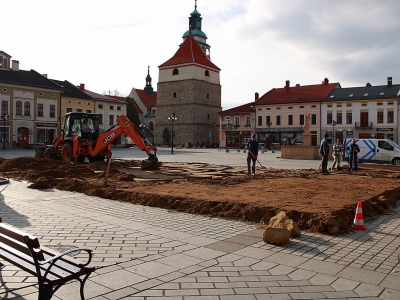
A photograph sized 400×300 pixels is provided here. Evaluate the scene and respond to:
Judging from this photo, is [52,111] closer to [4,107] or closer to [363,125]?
[4,107]

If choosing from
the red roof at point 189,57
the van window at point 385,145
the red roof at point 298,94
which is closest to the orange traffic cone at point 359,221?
the van window at point 385,145

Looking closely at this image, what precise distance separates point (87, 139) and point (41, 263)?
1792cm

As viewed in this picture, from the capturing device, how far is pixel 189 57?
80.4 meters

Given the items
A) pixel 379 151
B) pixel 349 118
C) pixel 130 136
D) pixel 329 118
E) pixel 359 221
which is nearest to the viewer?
pixel 359 221

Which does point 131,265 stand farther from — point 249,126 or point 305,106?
point 249,126

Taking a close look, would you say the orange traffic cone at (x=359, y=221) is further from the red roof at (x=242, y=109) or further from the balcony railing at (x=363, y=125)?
the red roof at (x=242, y=109)

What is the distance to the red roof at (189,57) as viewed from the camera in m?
80.1

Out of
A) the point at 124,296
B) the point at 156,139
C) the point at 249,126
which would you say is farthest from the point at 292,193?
the point at 156,139

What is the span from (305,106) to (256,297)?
6270 cm

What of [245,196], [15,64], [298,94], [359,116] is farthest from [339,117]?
[245,196]

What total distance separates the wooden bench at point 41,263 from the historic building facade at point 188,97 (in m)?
72.5

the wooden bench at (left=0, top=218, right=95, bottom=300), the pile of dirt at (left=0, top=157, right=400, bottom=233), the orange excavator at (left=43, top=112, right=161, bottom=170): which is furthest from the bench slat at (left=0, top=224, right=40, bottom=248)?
the orange excavator at (left=43, top=112, right=161, bottom=170)

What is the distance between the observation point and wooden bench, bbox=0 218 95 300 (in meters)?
3.52

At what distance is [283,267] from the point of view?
5.05m
